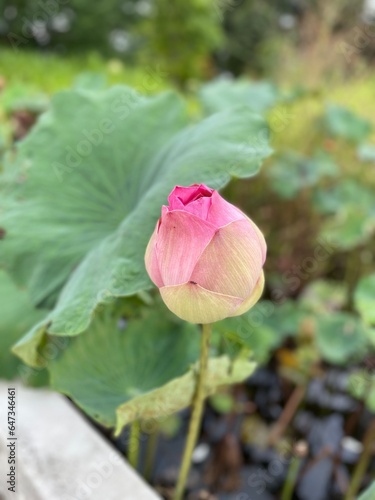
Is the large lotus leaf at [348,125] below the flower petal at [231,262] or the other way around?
below

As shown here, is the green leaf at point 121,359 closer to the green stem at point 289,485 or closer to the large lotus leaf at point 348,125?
the green stem at point 289,485

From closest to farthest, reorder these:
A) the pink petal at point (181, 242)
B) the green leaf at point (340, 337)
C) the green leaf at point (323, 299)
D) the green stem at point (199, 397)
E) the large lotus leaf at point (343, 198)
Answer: the pink petal at point (181, 242) < the green stem at point (199, 397) < the green leaf at point (340, 337) < the green leaf at point (323, 299) < the large lotus leaf at point (343, 198)

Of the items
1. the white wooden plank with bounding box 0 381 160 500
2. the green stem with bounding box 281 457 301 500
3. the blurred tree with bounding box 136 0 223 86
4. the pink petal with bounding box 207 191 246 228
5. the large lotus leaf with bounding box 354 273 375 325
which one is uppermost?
the pink petal with bounding box 207 191 246 228

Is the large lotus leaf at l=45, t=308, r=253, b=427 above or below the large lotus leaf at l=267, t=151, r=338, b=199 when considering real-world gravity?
above

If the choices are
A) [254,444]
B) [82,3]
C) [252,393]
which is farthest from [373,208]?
[82,3]

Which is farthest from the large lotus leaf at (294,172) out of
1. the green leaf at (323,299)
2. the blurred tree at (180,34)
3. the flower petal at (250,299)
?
the blurred tree at (180,34)

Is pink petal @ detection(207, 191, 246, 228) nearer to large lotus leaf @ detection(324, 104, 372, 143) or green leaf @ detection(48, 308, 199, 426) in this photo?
green leaf @ detection(48, 308, 199, 426)

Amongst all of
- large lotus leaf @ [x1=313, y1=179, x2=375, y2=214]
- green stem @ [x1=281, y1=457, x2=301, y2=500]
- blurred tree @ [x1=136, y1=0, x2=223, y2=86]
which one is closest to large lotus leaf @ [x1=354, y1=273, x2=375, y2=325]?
green stem @ [x1=281, y1=457, x2=301, y2=500]
